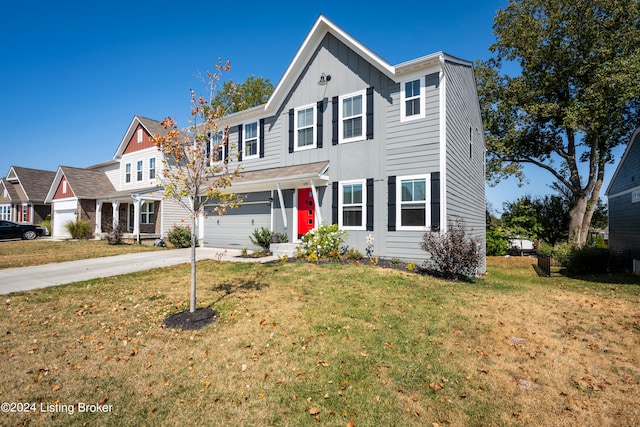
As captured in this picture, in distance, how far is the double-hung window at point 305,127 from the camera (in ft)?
44.8

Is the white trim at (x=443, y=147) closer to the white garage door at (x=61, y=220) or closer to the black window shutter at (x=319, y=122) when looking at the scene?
the black window shutter at (x=319, y=122)

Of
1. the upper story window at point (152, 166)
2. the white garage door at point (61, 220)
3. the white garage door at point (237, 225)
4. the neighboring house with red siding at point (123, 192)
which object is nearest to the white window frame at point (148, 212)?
the neighboring house with red siding at point (123, 192)

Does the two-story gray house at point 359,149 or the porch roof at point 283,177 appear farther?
the porch roof at point 283,177

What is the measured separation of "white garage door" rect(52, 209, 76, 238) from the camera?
1025 inches

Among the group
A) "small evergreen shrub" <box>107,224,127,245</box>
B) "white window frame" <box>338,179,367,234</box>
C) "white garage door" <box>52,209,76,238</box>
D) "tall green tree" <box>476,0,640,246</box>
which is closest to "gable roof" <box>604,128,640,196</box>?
"tall green tree" <box>476,0,640,246</box>

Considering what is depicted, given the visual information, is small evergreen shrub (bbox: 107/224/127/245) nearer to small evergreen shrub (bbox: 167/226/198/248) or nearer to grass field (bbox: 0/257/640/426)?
small evergreen shrub (bbox: 167/226/198/248)

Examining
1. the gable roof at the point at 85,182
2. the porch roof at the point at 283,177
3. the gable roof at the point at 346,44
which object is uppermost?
the gable roof at the point at 346,44

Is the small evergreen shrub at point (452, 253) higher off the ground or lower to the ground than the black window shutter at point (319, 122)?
lower

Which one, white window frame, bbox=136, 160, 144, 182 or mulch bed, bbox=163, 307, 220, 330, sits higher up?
white window frame, bbox=136, 160, 144, 182

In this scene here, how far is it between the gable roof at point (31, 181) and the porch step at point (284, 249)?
101 feet

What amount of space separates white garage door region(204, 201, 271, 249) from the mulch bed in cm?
851

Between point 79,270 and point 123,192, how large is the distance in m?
16.0

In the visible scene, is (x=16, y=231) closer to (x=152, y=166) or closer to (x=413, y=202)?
(x=152, y=166)

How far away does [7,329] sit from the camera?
5395 millimetres
